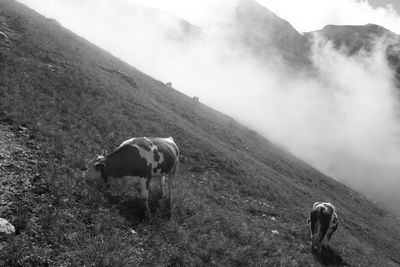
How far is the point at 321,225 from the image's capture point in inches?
840

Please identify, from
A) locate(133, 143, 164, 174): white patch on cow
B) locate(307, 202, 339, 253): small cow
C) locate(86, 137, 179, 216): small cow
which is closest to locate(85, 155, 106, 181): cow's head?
locate(86, 137, 179, 216): small cow

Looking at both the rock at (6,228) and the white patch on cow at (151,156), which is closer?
the rock at (6,228)

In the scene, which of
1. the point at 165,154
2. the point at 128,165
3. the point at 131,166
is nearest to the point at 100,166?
the point at 128,165

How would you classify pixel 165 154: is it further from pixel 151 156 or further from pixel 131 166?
pixel 131 166

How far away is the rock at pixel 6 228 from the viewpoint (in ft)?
31.8

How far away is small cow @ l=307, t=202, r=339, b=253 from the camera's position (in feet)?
68.3

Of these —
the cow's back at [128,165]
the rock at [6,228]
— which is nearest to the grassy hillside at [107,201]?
the rock at [6,228]

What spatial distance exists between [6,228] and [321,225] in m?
16.0

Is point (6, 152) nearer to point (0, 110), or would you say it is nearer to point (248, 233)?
point (0, 110)

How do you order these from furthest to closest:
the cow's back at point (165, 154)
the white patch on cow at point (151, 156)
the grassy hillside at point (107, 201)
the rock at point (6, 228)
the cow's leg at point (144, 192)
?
the cow's back at point (165, 154), the white patch on cow at point (151, 156), the cow's leg at point (144, 192), the grassy hillside at point (107, 201), the rock at point (6, 228)

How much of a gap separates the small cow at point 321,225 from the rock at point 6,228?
49.1ft

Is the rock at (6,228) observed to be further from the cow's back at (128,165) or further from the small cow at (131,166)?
the cow's back at (128,165)

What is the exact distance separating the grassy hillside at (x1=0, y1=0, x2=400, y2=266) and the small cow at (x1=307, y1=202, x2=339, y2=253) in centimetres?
59

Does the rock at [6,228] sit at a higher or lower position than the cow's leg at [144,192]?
lower
